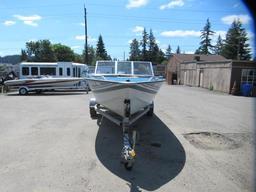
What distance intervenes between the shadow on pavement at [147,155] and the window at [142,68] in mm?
1979

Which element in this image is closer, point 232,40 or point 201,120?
point 201,120

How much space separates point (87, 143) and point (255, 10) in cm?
499

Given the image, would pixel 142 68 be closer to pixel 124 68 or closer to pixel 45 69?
pixel 124 68

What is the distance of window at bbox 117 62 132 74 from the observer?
884 cm

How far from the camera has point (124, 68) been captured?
29.3 ft

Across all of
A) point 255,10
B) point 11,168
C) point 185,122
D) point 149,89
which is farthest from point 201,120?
point 11,168

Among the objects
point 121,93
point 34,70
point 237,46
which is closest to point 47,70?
point 34,70

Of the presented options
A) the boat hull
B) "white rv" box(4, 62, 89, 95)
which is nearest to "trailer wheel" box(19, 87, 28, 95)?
"white rv" box(4, 62, 89, 95)

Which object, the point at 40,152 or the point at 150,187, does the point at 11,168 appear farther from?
the point at 150,187

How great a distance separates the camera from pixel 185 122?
8.90m

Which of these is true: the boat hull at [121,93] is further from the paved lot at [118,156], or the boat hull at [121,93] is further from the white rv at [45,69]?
the white rv at [45,69]

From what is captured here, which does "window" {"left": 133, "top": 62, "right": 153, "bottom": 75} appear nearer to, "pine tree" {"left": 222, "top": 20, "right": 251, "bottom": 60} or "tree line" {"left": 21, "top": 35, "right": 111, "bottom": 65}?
"pine tree" {"left": 222, "top": 20, "right": 251, "bottom": 60}

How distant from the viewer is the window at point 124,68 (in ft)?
29.0

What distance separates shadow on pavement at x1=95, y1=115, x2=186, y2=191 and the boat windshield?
1.92m
